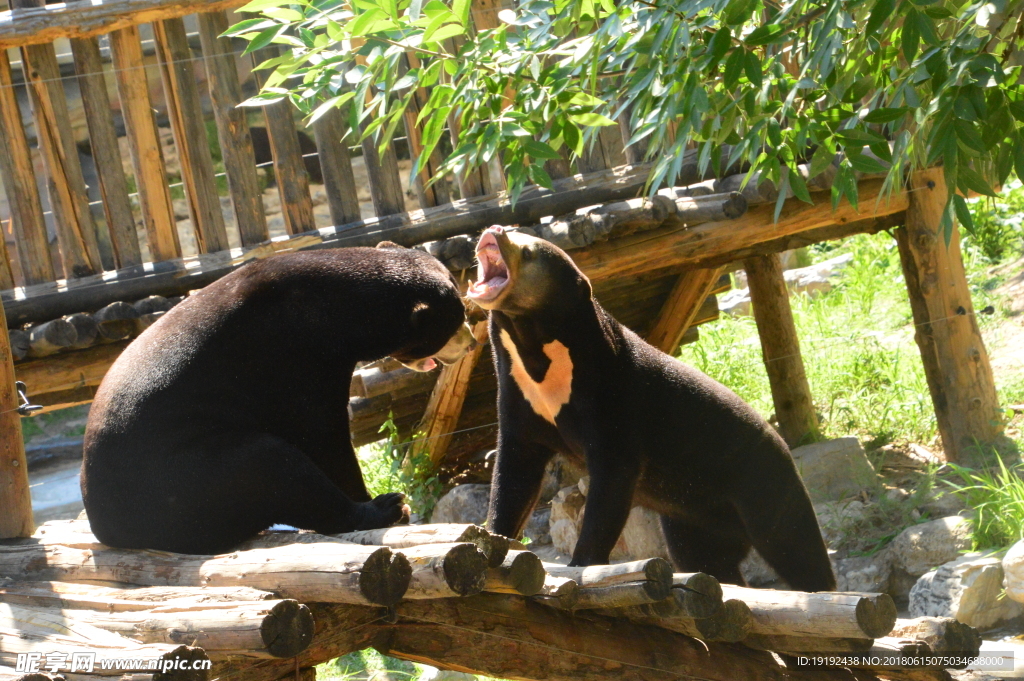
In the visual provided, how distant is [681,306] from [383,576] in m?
5.14

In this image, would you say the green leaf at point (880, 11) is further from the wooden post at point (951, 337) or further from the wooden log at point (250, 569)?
the wooden post at point (951, 337)

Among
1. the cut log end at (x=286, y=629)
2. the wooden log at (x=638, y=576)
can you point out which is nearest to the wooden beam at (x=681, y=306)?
the wooden log at (x=638, y=576)

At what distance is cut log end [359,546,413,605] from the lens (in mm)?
2266

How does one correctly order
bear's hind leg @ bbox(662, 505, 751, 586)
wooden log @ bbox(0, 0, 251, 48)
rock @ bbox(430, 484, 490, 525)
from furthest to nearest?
rock @ bbox(430, 484, 490, 525)
wooden log @ bbox(0, 0, 251, 48)
bear's hind leg @ bbox(662, 505, 751, 586)

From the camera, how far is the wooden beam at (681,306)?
6.88m

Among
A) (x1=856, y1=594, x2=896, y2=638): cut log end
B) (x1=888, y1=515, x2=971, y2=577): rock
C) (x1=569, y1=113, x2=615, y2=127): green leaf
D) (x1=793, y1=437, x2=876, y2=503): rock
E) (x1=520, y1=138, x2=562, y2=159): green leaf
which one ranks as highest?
(x1=569, y1=113, x2=615, y2=127): green leaf

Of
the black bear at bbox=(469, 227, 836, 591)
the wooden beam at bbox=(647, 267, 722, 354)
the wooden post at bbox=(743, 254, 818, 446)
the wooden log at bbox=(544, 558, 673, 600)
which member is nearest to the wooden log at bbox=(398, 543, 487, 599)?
the wooden log at bbox=(544, 558, 673, 600)

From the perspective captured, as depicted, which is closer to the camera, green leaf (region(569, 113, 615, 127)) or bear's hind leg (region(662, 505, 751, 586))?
green leaf (region(569, 113, 615, 127))

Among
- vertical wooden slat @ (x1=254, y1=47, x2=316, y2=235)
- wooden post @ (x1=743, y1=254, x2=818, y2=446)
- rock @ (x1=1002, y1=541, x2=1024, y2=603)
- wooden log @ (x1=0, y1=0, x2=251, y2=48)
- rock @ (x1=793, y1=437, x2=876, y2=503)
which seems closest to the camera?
rock @ (x1=1002, y1=541, x2=1024, y2=603)

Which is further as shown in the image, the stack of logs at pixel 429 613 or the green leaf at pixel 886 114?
the green leaf at pixel 886 114

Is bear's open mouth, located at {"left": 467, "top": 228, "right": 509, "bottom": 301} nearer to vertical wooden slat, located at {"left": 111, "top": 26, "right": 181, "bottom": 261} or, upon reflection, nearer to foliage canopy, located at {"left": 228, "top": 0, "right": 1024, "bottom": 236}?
foliage canopy, located at {"left": 228, "top": 0, "right": 1024, "bottom": 236}

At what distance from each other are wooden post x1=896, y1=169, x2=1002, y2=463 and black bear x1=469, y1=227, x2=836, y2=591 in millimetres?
2794

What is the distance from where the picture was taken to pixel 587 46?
108 inches

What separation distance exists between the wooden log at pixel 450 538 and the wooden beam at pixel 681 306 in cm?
450
